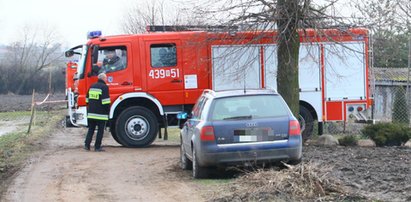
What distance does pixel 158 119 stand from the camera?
1766 centimetres

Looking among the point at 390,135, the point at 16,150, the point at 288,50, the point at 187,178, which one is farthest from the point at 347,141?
the point at 16,150

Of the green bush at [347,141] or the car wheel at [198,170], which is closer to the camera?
the car wheel at [198,170]

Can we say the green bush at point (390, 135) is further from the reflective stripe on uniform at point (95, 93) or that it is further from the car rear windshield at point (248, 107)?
the reflective stripe on uniform at point (95, 93)

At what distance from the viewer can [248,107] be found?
1103 cm

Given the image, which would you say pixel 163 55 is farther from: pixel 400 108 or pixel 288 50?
pixel 400 108

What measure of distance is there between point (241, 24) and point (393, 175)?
616 centimetres

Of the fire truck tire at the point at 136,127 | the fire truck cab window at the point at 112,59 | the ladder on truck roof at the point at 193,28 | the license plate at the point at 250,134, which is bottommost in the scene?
the fire truck tire at the point at 136,127

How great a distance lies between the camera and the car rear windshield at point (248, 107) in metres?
10.9

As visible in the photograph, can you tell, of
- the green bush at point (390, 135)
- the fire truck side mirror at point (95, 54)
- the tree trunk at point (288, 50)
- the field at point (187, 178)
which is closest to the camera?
the field at point (187, 178)

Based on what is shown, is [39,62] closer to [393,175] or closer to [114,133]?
[114,133]

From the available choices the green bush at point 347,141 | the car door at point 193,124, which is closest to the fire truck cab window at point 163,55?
the green bush at point 347,141

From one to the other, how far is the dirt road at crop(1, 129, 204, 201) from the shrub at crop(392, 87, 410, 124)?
8.30m

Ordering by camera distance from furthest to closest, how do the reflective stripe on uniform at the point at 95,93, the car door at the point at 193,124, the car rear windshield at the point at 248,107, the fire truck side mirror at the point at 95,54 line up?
1. the fire truck side mirror at the point at 95,54
2. the reflective stripe on uniform at the point at 95,93
3. the car door at the point at 193,124
4. the car rear windshield at the point at 248,107

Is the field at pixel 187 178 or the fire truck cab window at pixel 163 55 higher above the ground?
the fire truck cab window at pixel 163 55
